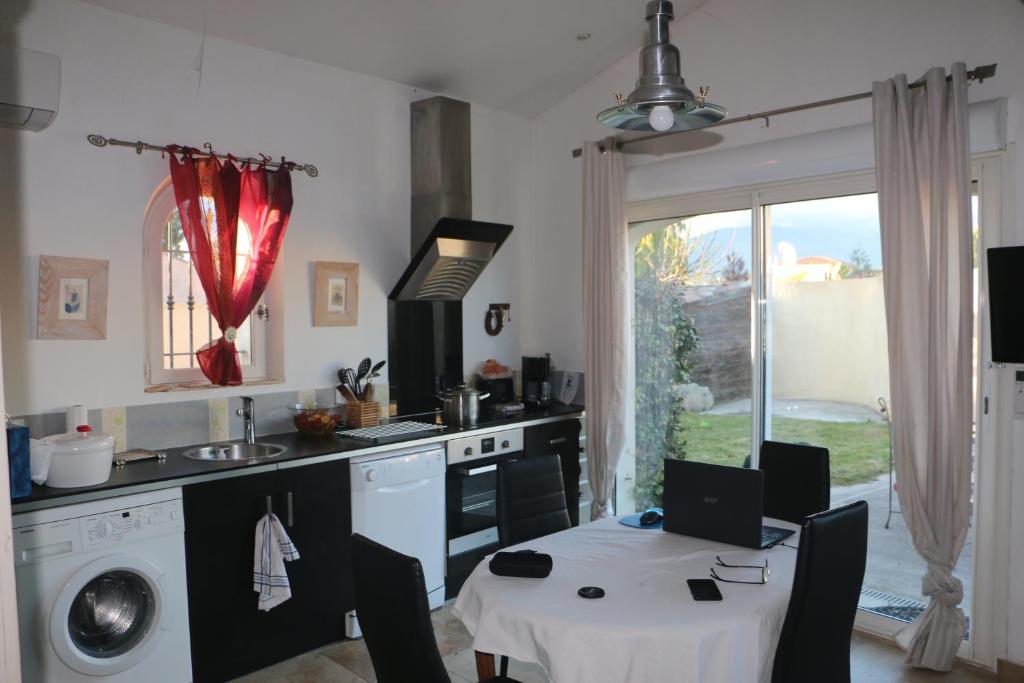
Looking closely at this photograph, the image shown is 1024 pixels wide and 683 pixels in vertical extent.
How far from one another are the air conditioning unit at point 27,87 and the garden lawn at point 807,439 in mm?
3424

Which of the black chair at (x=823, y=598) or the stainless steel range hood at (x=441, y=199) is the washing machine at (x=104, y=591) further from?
the black chair at (x=823, y=598)

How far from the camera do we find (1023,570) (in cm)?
316

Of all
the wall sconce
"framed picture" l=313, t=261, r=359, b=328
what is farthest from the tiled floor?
the wall sconce

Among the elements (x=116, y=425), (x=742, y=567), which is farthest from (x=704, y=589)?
(x=116, y=425)

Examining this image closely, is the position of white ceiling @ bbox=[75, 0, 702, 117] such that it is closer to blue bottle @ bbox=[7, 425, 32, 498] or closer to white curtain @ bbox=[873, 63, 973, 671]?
white curtain @ bbox=[873, 63, 973, 671]

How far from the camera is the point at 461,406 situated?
167 inches

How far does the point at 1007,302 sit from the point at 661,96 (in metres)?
1.71

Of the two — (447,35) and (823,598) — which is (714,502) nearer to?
(823,598)

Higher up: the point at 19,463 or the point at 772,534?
the point at 19,463

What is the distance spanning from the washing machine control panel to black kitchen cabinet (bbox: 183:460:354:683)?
0.25 feet

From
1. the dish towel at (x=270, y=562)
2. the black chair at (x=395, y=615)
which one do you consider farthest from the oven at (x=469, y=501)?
the black chair at (x=395, y=615)

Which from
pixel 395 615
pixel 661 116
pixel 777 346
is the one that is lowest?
pixel 395 615

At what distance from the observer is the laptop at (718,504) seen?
8.51 ft

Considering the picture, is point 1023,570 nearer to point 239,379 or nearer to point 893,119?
point 893,119
